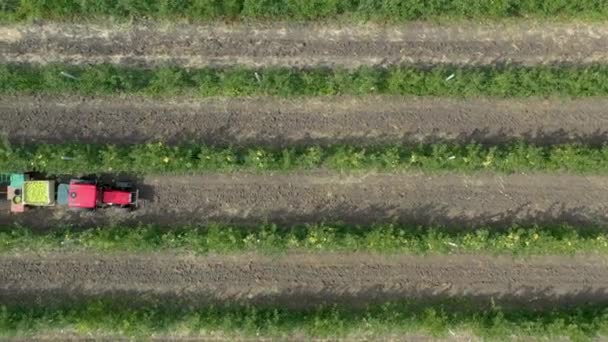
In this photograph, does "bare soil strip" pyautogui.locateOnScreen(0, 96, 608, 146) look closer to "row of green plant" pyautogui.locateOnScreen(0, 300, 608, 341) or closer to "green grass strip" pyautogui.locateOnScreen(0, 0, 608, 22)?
"green grass strip" pyautogui.locateOnScreen(0, 0, 608, 22)

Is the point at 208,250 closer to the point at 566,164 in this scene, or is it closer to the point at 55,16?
the point at 55,16

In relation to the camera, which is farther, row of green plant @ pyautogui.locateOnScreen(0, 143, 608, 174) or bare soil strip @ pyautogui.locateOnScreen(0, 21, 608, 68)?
bare soil strip @ pyautogui.locateOnScreen(0, 21, 608, 68)

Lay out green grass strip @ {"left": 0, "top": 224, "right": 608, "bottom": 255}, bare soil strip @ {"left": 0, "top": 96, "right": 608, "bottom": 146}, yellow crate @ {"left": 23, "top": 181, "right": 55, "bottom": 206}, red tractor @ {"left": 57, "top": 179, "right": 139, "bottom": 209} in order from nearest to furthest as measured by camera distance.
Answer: red tractor @ {"left": 57, "top": 179, "right": 139, "bottom": 209} < yellow crate @ {"left": 23, "top": 181, "right": 55, "bottom": 206} < green grass strip @ {"left": 0, "top": 224, "right": 608, "bottom": 255} < bare soil strip @ {"left": 0, "top": 96, "right": 608, "bottom": 146}

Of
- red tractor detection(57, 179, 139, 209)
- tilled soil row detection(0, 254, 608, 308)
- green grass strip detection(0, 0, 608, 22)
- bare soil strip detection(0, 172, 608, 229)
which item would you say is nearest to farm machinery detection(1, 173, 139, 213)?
red tractor detection(57, 179, 139, 209)

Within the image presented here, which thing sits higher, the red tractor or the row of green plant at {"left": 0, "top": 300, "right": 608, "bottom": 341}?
the red tractor

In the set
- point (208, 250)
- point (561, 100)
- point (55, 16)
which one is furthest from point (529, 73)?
point (55, 16)

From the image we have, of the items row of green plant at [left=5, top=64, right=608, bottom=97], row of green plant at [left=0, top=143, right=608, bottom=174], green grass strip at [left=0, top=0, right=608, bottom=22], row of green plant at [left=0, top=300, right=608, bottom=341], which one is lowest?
row of green plant at [left=0, top=300, right=608, bottom=341]
